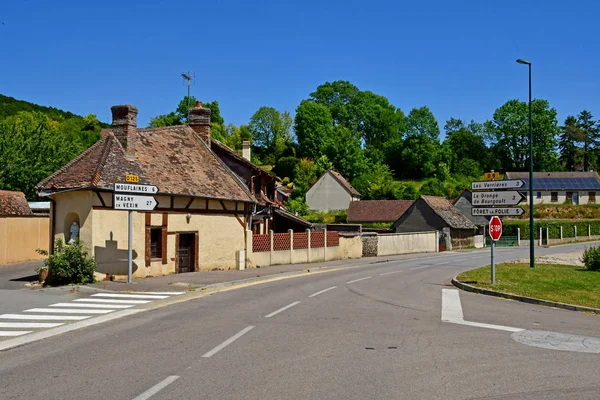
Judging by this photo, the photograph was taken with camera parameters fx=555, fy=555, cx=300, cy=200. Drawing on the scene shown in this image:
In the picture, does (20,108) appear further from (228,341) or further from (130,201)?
(228,341)

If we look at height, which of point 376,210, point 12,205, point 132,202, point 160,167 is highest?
point 160,167

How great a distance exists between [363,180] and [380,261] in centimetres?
5540

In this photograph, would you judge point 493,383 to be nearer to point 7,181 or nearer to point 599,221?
point 7,181

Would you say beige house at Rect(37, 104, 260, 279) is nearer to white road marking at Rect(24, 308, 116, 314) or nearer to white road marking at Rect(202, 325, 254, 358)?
white road marking at Rect(24, 308, 116, 314)

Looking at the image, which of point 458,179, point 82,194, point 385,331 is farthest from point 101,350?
point 458,179

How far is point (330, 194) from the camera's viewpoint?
83.6 meters

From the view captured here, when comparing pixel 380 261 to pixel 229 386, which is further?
pixel 380 261

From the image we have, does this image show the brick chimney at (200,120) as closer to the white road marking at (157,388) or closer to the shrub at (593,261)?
the shrub at (593,261)

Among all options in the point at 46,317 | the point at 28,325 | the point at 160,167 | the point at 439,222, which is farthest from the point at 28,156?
the point at 439,222

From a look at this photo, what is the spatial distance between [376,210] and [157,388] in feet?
228

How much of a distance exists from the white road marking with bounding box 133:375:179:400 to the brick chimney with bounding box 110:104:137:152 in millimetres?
17346

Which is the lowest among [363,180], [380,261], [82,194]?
[380,261]

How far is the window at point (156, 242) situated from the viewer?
74.0 feet

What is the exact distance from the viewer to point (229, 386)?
7062 millimetres
